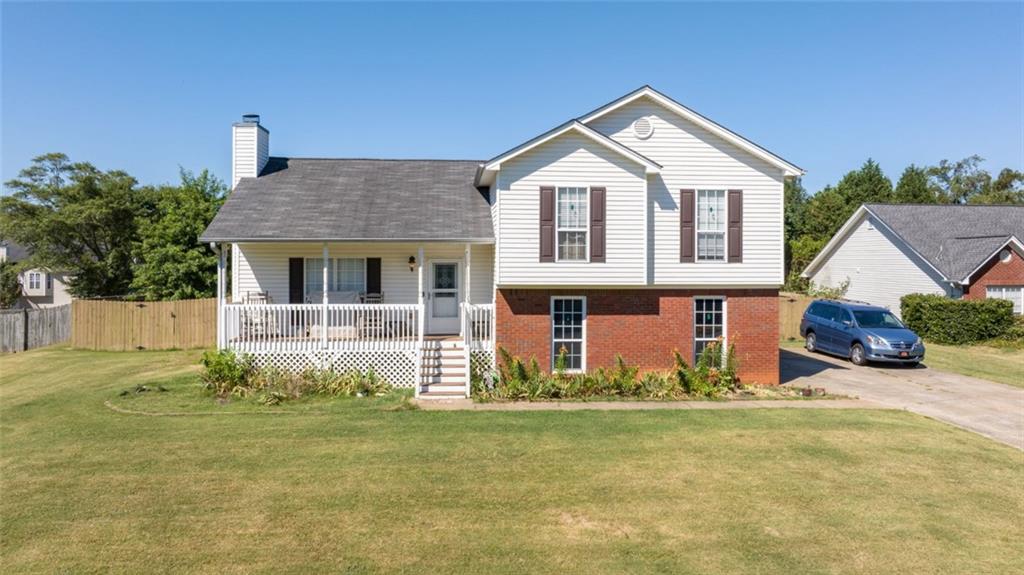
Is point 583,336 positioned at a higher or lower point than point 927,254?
Result: lower

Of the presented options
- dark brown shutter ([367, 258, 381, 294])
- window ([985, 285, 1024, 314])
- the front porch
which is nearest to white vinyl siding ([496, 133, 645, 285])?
the front porch

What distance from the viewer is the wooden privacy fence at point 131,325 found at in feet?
72.5

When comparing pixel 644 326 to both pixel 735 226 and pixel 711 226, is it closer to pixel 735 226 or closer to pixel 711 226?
→ pixel 711 226

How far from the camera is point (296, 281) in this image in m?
17.2

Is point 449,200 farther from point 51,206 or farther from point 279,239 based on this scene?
point 51,206

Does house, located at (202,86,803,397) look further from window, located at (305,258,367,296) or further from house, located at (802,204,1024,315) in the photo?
house, located at (802,204,1024,315)

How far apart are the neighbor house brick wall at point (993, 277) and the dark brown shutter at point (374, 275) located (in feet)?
77.8

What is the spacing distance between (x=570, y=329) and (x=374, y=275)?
5982 mm

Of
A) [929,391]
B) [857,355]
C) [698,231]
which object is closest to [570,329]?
[698,231]

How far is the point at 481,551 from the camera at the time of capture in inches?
254

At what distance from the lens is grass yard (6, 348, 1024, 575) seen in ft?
20.9

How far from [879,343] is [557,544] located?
15.9 metres

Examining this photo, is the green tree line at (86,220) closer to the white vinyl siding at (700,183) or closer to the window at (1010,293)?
the white vinyl siding at (700,183)

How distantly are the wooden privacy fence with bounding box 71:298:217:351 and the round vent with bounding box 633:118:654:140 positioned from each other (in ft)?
54.0
